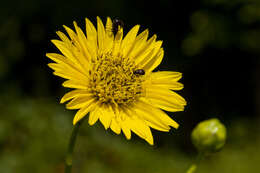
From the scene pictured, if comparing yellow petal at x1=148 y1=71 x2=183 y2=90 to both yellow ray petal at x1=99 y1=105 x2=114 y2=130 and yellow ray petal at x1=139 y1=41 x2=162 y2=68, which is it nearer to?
yellow ray petal at x1=139 y1=41 x2=162 y2=68

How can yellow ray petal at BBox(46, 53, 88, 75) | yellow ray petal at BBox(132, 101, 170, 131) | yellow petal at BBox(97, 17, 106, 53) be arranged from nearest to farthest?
1. yellow ray petal at BBox(46, 53, 88, 75)
2. yellow ray petal at BBox(132, 101, 170, 131)
3. yellow petal at BBox(97, 17, 106, 53)

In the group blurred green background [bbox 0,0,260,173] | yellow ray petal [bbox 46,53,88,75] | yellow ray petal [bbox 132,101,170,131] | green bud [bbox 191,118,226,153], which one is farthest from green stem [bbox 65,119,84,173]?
blurred green background [bbox 0,0,260,173]

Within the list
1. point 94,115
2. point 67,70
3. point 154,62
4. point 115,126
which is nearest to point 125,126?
point 115,126

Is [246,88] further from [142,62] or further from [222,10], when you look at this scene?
[142,62]

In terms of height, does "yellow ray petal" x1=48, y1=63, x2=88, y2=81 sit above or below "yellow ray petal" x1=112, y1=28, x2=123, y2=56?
below

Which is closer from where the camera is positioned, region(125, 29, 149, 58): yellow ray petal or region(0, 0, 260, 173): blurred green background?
region(125, 29, 149, 58): yellow ray petal

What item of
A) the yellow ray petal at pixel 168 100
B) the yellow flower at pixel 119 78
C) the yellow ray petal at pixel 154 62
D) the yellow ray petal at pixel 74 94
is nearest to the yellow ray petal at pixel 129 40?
the yellow flower at pixel 119 78

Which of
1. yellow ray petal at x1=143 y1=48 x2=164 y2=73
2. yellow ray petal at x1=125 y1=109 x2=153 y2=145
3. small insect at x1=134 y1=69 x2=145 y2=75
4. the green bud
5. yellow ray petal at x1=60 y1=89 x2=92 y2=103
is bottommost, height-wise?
the green bud

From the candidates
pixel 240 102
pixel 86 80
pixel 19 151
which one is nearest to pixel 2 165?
pixel 19 151
